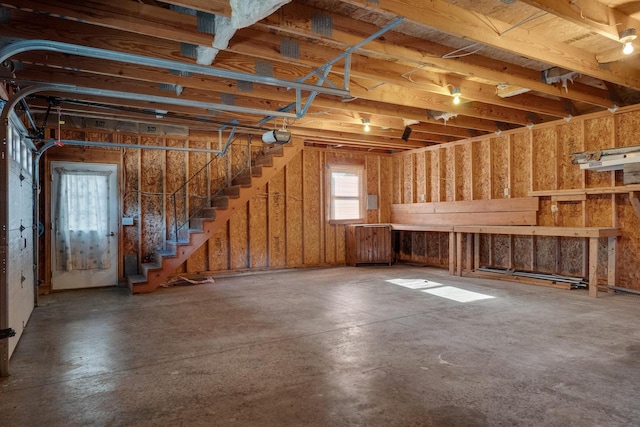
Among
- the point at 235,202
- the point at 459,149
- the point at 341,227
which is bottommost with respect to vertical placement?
the point at 341,227

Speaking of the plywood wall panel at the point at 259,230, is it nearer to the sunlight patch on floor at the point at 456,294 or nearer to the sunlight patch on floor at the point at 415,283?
the sunlight patch on floor at the point at 415,283

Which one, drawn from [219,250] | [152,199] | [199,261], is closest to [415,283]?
[219,250]

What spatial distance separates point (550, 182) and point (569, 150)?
0.59 metres

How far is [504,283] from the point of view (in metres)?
6.45

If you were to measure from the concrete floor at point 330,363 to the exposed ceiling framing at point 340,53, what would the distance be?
2.44 metres

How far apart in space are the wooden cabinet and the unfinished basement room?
0.05 meters

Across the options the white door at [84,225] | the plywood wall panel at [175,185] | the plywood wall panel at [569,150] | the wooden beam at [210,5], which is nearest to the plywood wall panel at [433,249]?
the plywood wall panel at [569,150]

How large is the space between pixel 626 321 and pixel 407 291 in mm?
2629

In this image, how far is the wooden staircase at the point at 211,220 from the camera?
19.5 ft

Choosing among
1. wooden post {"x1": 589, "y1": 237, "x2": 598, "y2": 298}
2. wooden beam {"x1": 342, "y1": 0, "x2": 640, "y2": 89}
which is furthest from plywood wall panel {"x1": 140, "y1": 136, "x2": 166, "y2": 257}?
wooden post {"x1": 589, "y1": 237, "x2": 598, "y2": 298}

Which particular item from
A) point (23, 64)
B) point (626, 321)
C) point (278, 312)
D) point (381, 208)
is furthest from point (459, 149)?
point (23, 64)

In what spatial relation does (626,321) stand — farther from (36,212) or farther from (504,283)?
(36,212)

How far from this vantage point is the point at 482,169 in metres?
7.69

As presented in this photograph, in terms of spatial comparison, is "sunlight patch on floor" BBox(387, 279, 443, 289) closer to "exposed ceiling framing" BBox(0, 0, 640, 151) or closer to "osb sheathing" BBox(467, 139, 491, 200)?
"osb sheathing" BBox(467, 139, 491, 200)
